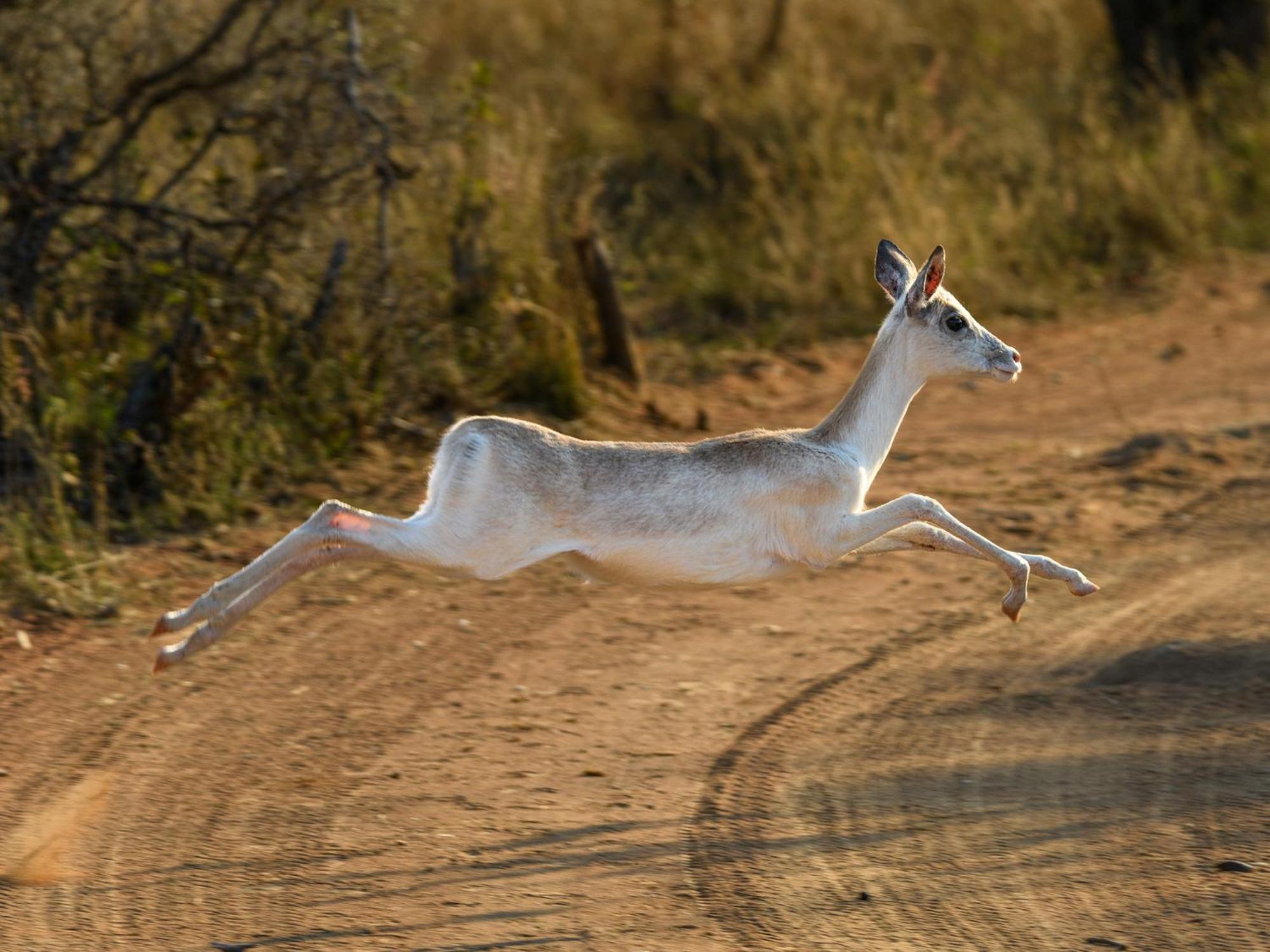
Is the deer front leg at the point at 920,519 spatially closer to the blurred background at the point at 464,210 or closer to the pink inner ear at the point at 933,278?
the pink inner ear at the point at 933,278

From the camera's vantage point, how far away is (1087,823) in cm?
521

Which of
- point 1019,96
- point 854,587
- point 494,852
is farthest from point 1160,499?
point 1019,96

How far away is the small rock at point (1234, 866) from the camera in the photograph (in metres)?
4.83

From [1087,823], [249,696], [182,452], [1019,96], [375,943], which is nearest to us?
[375,943]

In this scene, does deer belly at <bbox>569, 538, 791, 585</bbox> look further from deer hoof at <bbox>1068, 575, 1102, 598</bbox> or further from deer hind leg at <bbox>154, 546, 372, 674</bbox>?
deer hoof at <bbox>1068, 575, 1102, 598</bbox>

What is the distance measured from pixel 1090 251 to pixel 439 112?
6.53 m

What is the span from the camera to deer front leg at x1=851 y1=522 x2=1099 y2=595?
5.55 metres

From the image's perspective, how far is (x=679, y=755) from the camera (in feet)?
19.5

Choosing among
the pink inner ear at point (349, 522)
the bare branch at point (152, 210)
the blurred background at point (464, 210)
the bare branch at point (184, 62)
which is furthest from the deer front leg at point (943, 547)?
the bare branch at point (184, 62)

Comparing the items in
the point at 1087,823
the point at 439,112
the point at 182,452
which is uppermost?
the point at 439,112

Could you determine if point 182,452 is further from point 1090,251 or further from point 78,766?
point 1090,251

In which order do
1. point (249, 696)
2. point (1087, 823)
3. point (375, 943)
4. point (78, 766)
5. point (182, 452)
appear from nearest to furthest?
point (375, 943) → point (1087, 823) → point (78, 766) → point (249, 696) → point (182, 452)

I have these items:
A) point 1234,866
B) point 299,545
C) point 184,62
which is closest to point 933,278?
point 1234,866

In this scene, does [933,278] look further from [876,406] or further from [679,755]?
[679,755]
